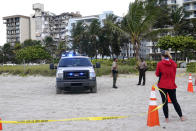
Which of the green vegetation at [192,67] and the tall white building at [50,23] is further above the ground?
the tall white building at [50,23]

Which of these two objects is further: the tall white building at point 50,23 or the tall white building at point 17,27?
the tall white building at point 17,27

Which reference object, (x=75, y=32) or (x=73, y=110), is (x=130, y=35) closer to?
(x=73, y=110)

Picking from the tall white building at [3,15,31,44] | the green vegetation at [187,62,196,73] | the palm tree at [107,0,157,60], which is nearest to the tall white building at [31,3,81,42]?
the tall white building at [3,15,31,44]

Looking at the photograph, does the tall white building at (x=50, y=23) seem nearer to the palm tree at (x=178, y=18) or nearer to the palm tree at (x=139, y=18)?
the palm tree at (x=178, y=18)

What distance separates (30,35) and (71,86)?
364 ft

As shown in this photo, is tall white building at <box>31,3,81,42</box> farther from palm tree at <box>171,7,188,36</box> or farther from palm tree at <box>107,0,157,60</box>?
palm tree at <box>107,0,157,60</box>

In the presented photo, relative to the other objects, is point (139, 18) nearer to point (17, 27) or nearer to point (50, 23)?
point (50, 23)

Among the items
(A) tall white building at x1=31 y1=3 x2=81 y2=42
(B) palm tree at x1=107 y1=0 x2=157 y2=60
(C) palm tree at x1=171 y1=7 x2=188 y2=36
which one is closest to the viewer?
(B) palm tree at x1=107 y1=0 x2=157 y2=60

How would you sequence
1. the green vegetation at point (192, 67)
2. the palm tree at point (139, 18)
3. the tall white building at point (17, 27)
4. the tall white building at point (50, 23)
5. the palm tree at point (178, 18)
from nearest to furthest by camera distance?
the green vegetation at point (192, 67), the palm tree at point (139, 18), the palm tree at point (178, 18), the tall white building at point (50, 23), the tall white building at point (17, 27)

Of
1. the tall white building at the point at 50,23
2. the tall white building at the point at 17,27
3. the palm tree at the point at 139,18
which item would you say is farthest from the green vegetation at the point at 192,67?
the tall white building at the point at 17,27

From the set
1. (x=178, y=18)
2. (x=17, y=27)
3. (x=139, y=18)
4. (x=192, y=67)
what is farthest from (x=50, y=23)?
(x=192, y=67)

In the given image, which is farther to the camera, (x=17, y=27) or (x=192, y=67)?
(x=17, y=27)

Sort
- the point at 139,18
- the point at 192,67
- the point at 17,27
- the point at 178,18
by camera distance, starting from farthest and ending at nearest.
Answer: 1. the point at 17,27
2. the point at 178,18
3. the point at 139,18
4. the point at 192,67

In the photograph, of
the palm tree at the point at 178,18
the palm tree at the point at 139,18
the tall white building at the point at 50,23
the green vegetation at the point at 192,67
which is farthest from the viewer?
the tall white building at the point at 50,23
